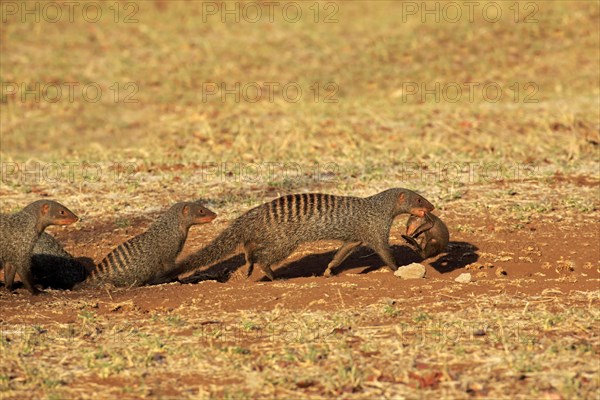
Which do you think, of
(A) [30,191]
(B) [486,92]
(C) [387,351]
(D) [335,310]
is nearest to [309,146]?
(A) [30,191]

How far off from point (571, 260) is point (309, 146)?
4213 mm

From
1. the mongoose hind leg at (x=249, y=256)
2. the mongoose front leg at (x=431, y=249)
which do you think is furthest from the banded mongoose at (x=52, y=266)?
the mongoose front leg at (x=431, y=249)

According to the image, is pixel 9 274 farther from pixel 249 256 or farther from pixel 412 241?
pixel 412 241

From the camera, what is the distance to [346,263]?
7.75 metres

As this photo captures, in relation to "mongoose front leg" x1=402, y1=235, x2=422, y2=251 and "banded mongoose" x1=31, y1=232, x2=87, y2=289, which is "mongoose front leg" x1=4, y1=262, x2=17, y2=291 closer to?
"banded mongoose" x1=31, y1=232, x2=87, y2=289

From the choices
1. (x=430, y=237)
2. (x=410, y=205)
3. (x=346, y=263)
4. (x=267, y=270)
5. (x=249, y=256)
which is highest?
(x=410, y=205)

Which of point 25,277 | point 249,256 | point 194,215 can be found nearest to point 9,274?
point 25,277

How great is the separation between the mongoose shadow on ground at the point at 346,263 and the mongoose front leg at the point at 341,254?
0.87 ft

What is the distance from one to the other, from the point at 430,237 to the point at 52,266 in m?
2.80

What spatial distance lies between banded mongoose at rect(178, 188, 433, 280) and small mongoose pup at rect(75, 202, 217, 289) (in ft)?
0.58

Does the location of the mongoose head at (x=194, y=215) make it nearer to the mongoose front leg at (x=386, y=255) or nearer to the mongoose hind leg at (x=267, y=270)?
the mongoose hind leg at (x=267, y=270)

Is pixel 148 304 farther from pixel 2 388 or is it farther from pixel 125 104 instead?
pixel 125 104

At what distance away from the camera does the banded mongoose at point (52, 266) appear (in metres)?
6.98

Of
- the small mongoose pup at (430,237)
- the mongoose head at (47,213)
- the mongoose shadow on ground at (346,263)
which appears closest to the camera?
the mongoose head at (47,213)
